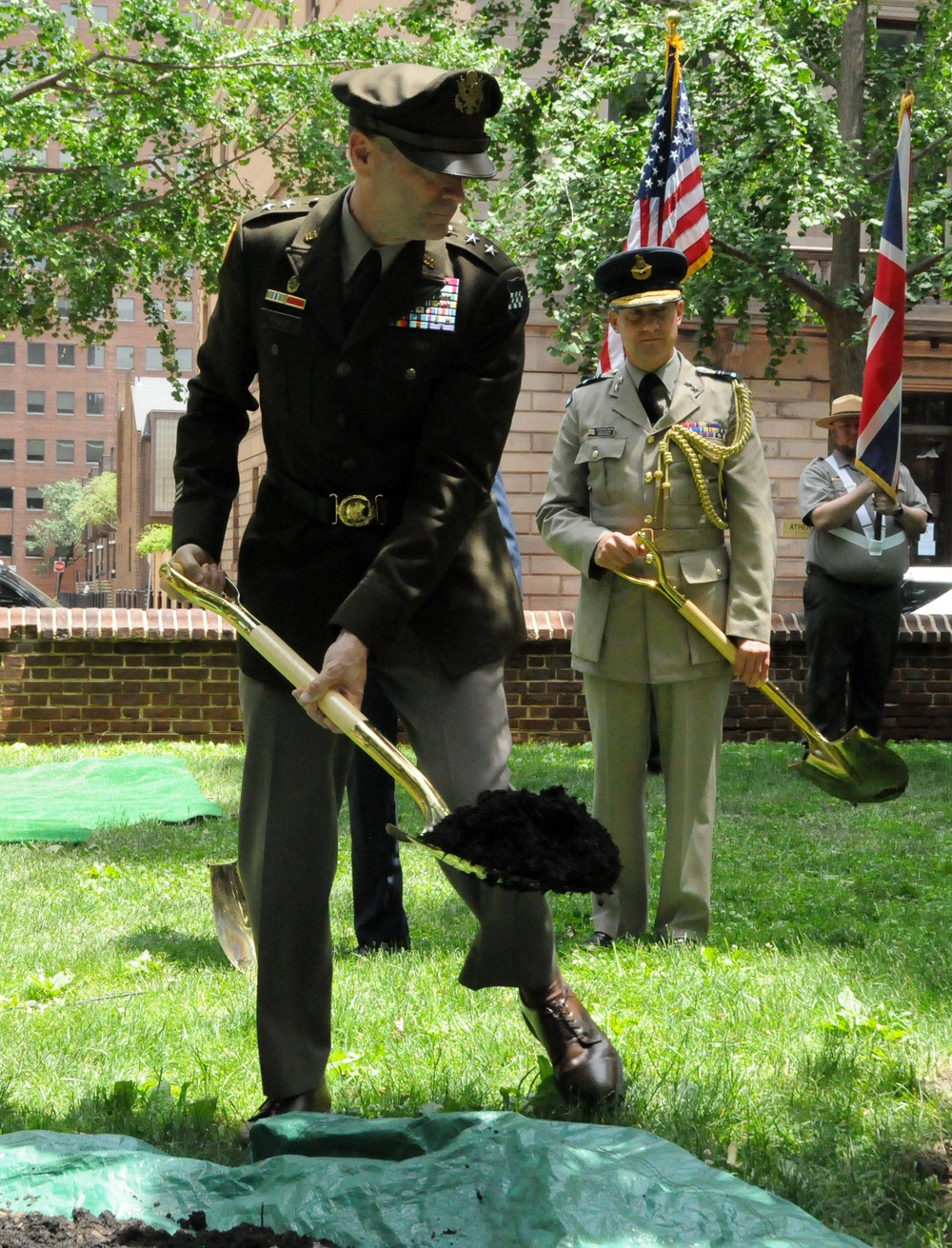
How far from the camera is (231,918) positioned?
16.7ft

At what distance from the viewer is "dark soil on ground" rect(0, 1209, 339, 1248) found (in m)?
2.26

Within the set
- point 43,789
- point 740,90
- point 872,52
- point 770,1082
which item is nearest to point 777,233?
point 740,90

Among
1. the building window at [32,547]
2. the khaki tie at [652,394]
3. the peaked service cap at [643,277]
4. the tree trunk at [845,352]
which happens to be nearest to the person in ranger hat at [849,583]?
the khaki tie at [652,394]

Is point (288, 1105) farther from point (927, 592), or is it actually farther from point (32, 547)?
point (32, 547)

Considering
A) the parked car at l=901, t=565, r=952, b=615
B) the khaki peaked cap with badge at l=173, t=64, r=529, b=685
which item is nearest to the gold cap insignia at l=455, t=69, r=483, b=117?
the khaki peaked cap with badge at l=173, t=64, r=529, b=685

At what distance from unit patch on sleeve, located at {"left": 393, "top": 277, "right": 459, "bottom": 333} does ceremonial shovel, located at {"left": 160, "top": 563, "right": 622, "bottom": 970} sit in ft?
2.36

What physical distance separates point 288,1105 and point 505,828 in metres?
0.95

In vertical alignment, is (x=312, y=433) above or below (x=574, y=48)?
below

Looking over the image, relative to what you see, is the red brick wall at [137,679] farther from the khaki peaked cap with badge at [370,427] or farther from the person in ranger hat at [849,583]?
the khaki peaked cap with badge at [370,427]

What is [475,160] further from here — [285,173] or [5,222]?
[285,173]

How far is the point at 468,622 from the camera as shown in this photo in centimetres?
324

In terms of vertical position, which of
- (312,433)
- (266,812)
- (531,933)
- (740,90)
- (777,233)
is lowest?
(531,933)

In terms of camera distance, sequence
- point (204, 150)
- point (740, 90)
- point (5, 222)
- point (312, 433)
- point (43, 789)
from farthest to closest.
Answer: point (204, 150) → point (5, 222) → point (740, 90) → point (43, 789) → point (312, 433)

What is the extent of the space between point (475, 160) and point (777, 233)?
13.4 metres
